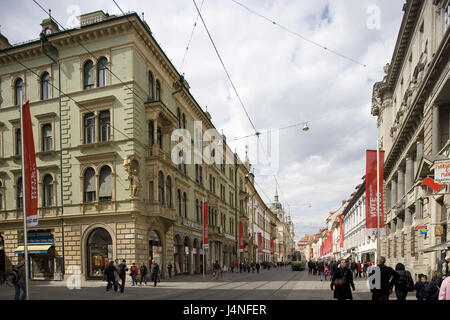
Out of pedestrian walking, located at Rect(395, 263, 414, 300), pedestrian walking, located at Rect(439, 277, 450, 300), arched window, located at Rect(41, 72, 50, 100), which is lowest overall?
pedestrian walking, located at Rect(395, 263, 414, 300)

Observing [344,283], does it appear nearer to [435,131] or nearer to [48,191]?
[435,131]

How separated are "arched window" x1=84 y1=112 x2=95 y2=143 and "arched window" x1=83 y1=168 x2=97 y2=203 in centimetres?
229

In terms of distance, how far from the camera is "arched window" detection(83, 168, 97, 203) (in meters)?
27.9

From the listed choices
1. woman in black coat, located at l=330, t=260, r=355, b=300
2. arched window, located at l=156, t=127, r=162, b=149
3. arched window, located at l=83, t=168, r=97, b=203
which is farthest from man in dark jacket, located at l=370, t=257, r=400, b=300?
arched window, located at l=156, t=127, r=162, b=149

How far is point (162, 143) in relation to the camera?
104ft

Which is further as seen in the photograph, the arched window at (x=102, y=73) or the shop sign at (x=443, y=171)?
the arched window at (x=102, y=73)

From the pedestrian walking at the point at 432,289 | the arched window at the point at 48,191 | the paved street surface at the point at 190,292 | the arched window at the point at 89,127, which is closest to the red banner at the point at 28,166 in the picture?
the paved street surface at the point at 190,292

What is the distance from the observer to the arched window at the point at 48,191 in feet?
96.3

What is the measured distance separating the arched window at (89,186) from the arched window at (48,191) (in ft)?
10.7

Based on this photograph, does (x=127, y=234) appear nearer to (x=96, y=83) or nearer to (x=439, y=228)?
(x=96, y=83)

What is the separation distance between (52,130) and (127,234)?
10.2m

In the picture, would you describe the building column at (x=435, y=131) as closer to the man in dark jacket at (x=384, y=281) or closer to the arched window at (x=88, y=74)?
the man in dark jacket at (x=384, y=281)

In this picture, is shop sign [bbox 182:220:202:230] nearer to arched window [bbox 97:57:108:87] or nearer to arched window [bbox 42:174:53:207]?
arched window [bbox 42:174:53:207]

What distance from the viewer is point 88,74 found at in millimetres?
28688
